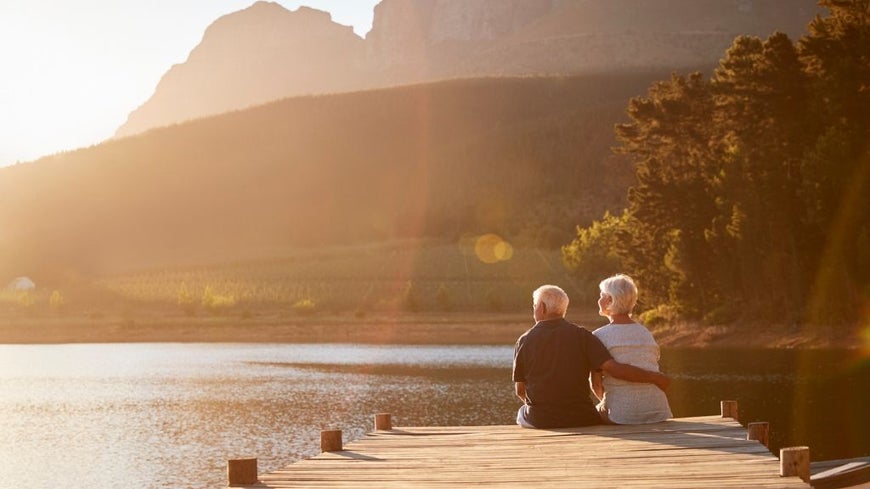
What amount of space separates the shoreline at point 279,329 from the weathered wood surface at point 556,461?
63.4 metres

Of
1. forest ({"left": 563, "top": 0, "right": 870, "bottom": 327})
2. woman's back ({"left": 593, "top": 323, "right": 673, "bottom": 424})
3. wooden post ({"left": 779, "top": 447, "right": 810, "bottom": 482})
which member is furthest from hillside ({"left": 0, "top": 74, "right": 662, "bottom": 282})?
wooden post ({"left": 779, "top": 447, "right": 810, "bottom": 482})

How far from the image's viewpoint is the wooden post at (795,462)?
8.80m

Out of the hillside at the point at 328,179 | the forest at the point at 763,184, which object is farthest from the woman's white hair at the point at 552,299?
the hillside at the point at 328,179

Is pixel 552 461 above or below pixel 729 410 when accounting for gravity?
below

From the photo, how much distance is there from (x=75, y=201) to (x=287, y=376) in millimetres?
118616

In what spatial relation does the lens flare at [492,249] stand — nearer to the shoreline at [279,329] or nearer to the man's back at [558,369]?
the shoreline at [279,329]

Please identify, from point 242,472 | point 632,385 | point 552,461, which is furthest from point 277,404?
point 242,472

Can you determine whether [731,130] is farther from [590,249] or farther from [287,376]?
[590,249]

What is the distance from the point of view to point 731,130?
5803 cm

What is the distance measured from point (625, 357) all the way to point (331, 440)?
2758 mm

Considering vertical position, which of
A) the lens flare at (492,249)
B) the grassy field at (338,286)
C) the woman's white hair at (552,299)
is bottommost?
the woman's white hair at (552,299)

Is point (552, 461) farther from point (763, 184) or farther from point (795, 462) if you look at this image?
point (763, 184)

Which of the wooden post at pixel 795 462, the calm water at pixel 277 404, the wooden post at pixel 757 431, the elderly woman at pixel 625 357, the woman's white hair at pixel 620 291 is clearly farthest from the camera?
the calm water at pixel 277 404

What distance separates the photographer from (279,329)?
87.5m
